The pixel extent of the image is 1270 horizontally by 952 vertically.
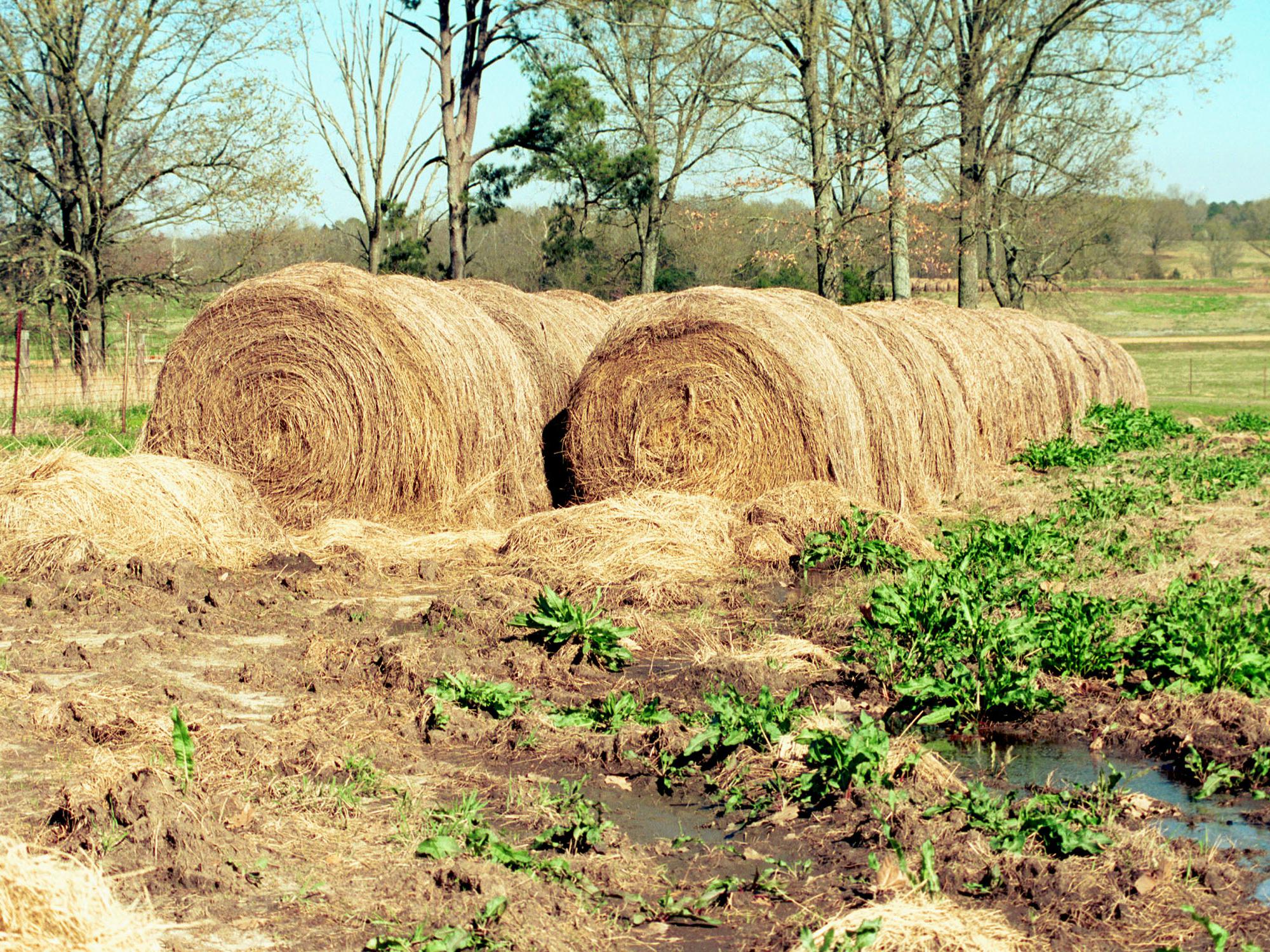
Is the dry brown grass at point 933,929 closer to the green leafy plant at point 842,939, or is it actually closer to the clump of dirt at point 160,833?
the green leafy plant at point 842,939

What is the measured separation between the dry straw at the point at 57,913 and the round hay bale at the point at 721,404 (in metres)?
7.75

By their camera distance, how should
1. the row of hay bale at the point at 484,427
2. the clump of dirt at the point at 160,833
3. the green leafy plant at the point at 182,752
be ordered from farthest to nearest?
the row of hay bale at the point at 484,427, the green leafy plant at the point at 182,752, the clump of dirt at the point at 160,833

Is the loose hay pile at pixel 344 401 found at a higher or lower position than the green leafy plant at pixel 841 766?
higher

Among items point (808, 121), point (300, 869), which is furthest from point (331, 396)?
point (808, 121)

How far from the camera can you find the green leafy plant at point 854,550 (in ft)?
28.7

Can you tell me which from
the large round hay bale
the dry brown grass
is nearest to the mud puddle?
the dry brown grass

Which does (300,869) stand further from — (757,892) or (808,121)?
(808,121)

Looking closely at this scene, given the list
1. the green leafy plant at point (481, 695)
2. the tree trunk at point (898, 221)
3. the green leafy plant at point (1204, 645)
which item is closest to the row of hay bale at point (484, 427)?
the green leafy plant at point (1204, 645)

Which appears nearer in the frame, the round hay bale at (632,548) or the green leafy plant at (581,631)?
the green leafy plant at (581,631)

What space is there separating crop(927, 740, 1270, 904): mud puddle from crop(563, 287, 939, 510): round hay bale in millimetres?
5180

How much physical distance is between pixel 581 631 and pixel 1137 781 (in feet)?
9.82

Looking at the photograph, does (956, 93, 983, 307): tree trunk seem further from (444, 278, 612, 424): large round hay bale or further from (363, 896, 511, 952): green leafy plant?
(363, 896, 511, 952): green leafy plant

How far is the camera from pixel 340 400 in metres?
10.4

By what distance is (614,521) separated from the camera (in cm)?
Answer: 933
